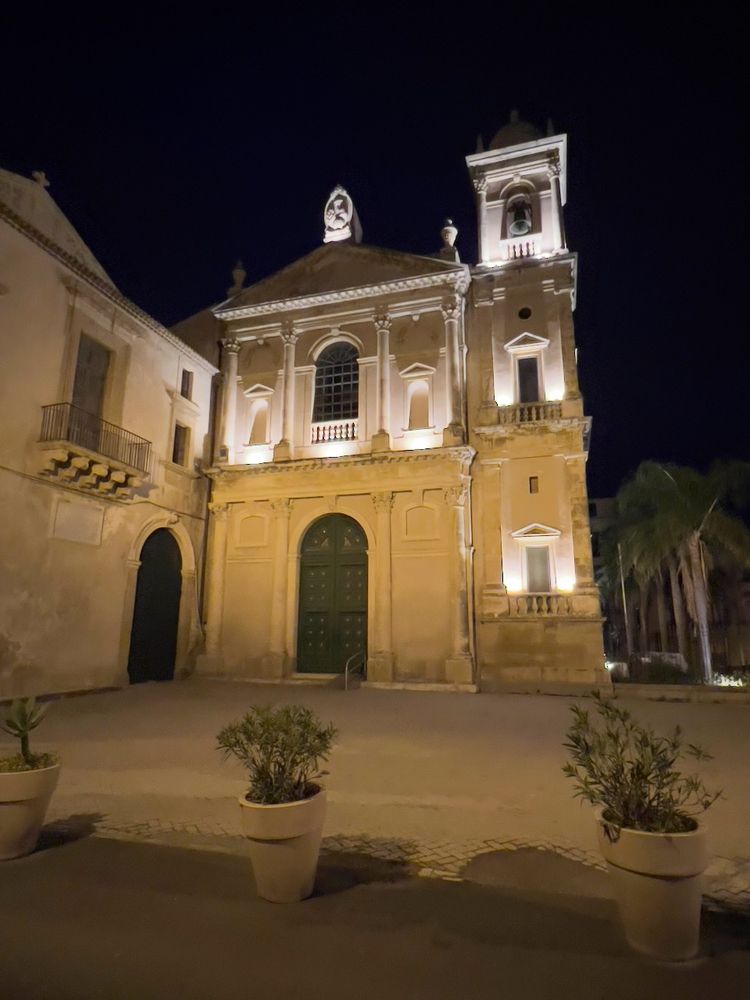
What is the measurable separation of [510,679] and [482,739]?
7.20 meters

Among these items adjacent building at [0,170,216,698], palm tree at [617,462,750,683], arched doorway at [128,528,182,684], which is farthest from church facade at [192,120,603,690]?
palm tree at [617,462,750,683]

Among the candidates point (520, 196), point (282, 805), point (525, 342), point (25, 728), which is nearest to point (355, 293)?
point (525, 342)

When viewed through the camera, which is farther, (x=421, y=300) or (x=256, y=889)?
(x=421, y=300)

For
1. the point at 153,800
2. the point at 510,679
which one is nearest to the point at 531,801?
the point at 153,800

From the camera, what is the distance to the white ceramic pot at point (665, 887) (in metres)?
2.95

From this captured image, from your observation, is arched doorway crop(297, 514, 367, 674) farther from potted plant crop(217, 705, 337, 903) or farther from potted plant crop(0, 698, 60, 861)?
potted plant crop(217, 705, 337, 903)

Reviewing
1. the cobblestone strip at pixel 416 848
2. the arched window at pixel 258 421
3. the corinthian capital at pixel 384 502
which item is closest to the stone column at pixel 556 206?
the corinthian capital at pixel 384 502

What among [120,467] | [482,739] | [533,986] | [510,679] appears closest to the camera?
[533,986]

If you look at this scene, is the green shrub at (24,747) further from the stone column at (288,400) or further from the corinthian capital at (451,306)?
the corinthian capital at (451,306)

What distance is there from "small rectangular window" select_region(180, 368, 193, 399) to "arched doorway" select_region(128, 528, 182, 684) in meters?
4.73

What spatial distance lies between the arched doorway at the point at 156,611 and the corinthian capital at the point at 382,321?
9630 millimetres

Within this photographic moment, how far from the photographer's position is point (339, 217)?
2220 centimetres

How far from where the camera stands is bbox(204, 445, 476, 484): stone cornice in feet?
56.3

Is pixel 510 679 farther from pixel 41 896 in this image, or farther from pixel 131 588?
pixel 41 896
